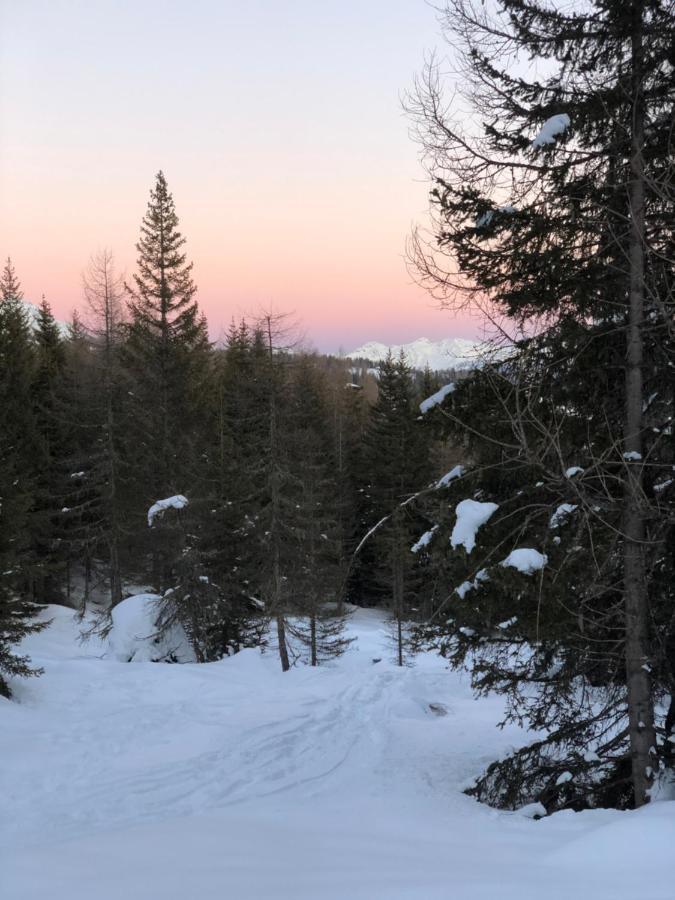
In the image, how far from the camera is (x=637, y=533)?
5656 millimetres

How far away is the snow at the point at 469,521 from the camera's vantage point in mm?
5434

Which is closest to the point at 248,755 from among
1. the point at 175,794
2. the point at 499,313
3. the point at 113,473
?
the point at 175,794

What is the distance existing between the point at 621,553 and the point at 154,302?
22.7m

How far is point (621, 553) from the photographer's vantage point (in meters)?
5.82

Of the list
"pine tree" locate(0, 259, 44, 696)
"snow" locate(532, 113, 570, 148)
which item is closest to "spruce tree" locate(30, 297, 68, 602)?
"pine tree" locate(0, 259, 44, 696)

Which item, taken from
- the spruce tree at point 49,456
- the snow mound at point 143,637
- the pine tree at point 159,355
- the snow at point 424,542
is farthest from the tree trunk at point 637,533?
the spruce tree at point 49,456

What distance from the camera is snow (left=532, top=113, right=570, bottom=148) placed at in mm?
5656

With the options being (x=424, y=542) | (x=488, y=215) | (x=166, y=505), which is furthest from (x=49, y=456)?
(x=488, y=215)

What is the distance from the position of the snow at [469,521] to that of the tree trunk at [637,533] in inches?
52.4

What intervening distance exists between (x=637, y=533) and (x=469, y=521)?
5.52 ft

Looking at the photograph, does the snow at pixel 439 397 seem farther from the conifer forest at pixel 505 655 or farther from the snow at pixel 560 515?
the snow at pixel 560 515

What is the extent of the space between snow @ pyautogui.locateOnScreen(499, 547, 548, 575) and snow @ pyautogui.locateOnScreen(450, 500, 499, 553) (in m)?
0.48

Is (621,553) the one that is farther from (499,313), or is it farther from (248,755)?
(248,755)

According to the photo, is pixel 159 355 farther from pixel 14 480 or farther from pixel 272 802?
pixel 272 802
